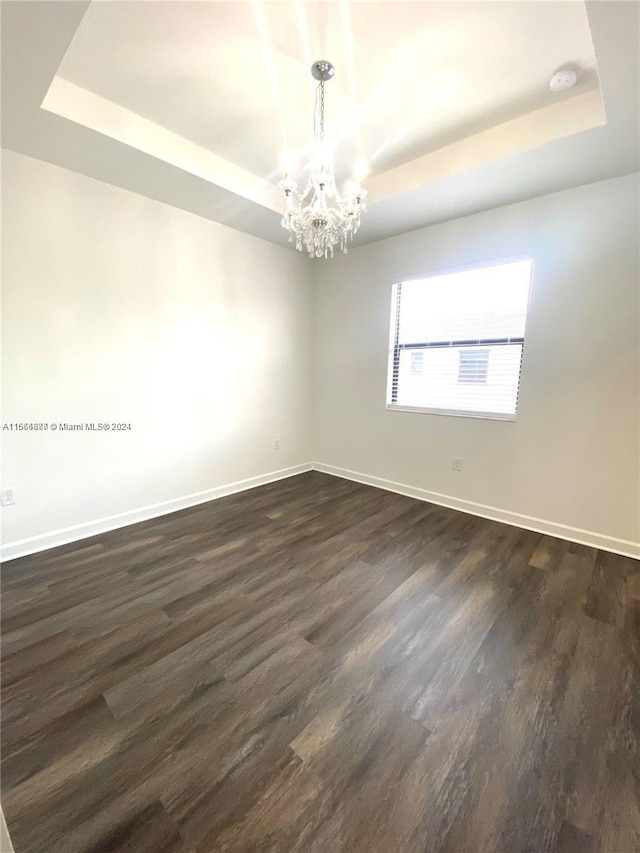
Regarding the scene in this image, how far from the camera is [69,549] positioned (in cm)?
267

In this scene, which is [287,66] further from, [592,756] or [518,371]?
[592,756]

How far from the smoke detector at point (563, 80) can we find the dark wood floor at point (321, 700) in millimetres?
2931

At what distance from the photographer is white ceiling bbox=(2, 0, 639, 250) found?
158 cm

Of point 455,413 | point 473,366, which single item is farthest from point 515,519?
point 473,366

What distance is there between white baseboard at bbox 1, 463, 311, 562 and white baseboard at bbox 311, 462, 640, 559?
4.55 feet

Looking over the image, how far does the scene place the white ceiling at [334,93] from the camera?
1.58 metres

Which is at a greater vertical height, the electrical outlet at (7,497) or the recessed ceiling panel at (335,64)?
the recessed ceiling panel at (335,64)

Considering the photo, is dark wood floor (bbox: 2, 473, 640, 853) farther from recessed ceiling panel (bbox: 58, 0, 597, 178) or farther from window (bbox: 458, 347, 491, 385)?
recessed ceiling panel (bbox: 58, 0, 597, 178)

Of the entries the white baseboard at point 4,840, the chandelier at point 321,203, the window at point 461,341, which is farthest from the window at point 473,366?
the white baseboard at point 4,840

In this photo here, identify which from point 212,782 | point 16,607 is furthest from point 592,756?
point 16,607

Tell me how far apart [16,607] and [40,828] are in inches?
53.0

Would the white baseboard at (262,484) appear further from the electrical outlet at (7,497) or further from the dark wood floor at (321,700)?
the electrical outlet at (7,497)

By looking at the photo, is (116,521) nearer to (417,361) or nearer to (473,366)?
(417,361)

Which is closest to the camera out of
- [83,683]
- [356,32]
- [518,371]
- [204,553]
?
[83,683]
